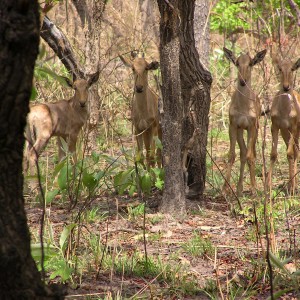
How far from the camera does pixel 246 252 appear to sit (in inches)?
218

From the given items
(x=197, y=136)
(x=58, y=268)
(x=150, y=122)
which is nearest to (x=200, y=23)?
(x=150, y=122)

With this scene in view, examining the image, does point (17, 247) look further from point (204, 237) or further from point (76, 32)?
point (76, 32)

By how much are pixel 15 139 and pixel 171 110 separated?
4.06m

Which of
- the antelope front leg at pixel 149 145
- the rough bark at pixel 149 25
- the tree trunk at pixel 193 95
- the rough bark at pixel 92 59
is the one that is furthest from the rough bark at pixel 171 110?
the rough bark at pixel 149 25

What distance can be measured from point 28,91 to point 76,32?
10219mm

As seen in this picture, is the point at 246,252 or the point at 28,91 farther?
the point at 246,252

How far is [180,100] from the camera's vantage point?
6629 millimetres

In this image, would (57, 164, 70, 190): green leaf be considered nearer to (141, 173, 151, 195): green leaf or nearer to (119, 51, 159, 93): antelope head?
(141, 173, 151, 195): green leaf

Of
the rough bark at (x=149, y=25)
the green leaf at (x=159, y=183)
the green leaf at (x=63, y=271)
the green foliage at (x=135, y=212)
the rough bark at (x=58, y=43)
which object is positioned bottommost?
the green leaf at (x=63, y=271)

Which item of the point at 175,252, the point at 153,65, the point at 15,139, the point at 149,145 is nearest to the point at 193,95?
the point at 153,65

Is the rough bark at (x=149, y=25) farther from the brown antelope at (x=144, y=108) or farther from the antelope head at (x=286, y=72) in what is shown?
the antelope head at (x=286, y=72)

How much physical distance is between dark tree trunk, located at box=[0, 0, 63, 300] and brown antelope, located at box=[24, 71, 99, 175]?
664 cm

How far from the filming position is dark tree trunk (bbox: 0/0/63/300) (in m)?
2.53

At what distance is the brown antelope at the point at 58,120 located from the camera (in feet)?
31.8
